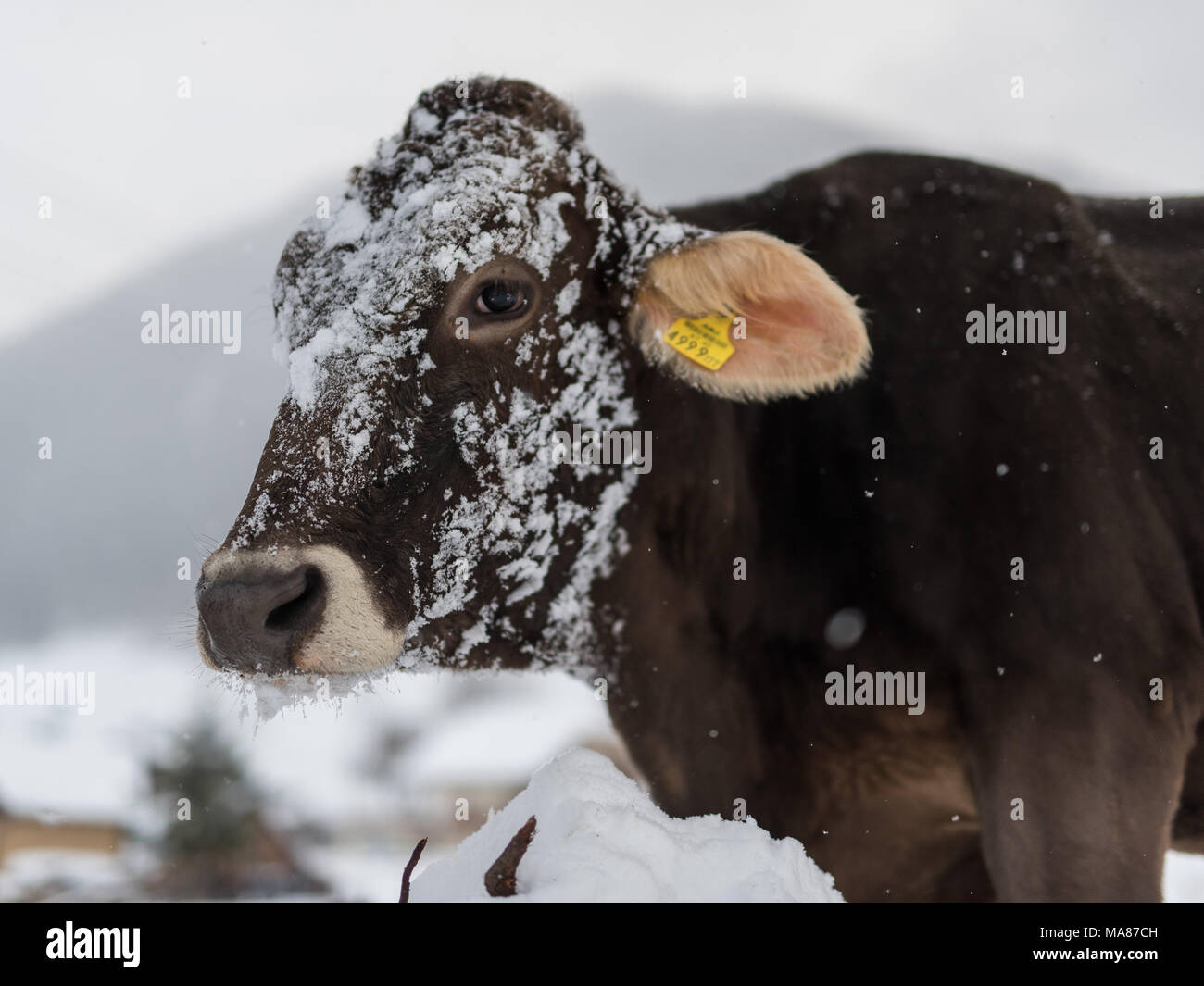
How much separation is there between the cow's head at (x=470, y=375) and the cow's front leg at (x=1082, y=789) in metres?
1.05

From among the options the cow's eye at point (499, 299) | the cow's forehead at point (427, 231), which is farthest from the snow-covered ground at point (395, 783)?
the cow's eye at point (499, 299)

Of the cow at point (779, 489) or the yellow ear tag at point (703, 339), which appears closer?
the cow at point (779, 489)

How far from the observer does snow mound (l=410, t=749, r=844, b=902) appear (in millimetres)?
1372

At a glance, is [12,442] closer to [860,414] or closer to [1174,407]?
[860,414]

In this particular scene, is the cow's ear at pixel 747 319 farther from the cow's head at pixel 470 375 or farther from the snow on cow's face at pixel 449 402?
the snow on cow's face at pixel 449 402

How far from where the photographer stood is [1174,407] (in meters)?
2.67

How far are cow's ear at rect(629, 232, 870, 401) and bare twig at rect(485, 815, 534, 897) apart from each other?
1475 millimetres

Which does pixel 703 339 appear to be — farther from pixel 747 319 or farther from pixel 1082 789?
pixel 1082 789

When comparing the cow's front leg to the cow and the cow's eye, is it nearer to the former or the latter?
the cow

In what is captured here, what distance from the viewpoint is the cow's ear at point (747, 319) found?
235 cm

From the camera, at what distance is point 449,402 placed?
2172mm

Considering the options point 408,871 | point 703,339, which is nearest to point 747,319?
point 703,339

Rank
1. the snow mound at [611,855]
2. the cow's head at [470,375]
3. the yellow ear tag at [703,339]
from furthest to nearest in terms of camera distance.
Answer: the yellow ear tag at [703,339] < the cow's head at [470,375] < the snow mound at [611,855]

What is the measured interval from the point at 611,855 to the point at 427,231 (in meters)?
1.51
